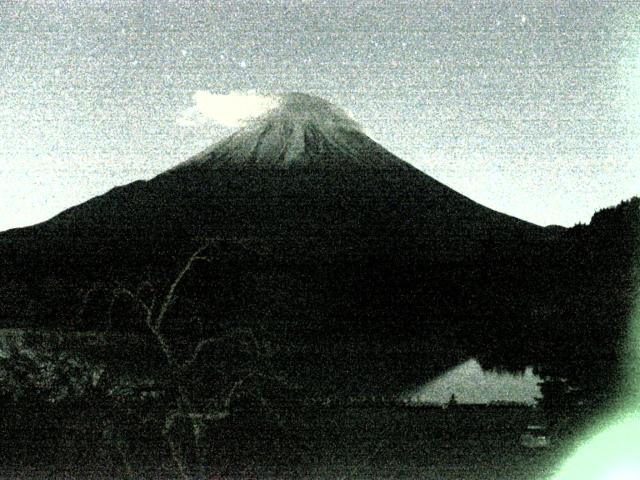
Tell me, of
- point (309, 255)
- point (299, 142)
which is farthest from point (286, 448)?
point (299, 142)

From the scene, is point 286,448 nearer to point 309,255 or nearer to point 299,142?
point 309,255

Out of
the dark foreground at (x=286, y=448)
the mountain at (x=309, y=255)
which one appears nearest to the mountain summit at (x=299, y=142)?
the mountain at (x=309, y=255)

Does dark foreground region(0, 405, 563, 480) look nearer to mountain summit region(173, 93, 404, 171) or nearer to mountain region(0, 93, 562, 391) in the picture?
mountain region(0, 93, 562, 391)

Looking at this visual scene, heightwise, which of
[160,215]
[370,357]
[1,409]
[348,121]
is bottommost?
[370,357]

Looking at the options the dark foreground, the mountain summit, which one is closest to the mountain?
the mountain summit

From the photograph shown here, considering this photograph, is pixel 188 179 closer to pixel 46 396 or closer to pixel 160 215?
pixel 160 215

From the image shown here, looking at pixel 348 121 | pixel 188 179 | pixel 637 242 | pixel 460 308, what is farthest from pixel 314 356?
pixel 348 121
